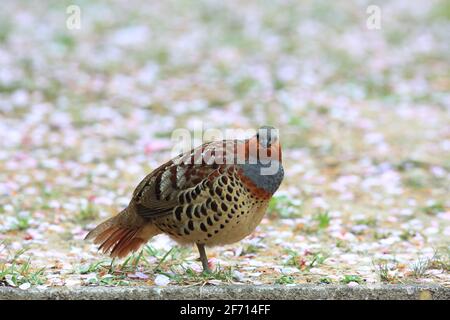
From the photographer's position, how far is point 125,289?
4.21 m

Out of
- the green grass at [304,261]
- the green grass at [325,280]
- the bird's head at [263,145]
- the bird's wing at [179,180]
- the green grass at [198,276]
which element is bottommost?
the green grass at [325,280]

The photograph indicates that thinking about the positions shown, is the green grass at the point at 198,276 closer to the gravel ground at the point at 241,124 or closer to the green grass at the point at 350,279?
the gravel ground at the point at 241,124

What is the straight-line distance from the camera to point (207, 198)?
170 inches

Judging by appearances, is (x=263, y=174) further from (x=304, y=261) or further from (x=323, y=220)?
(x=323, y=220)

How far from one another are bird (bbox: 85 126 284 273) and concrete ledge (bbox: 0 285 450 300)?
1.02ft

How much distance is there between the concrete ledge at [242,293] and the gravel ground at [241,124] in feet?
0.40

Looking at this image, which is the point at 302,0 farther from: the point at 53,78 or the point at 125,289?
the point at 125,289

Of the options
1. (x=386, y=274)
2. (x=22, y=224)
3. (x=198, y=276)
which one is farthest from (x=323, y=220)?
(x=22, y=224)

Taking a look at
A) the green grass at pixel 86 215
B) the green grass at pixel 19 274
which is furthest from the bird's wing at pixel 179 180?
the green grass at pixel 86 215

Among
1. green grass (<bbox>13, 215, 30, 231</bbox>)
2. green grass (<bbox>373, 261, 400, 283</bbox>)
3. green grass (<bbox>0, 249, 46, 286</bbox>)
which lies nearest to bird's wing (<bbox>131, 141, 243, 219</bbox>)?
green grass (<bbox>0, 249, 46, 286</bbox>)

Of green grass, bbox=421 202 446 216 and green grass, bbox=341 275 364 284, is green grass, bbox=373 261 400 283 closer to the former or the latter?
green grass, bbox=341 275 364 284

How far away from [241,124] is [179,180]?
4.25 metres

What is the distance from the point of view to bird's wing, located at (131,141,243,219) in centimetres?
441

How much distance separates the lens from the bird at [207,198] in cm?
429
